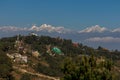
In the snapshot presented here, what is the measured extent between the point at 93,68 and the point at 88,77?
1951mm

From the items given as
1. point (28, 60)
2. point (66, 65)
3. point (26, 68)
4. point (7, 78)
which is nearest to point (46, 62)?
point (28, 60)

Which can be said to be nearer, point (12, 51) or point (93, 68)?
point (93, 68)

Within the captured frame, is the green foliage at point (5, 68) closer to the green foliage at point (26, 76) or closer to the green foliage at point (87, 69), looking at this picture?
the green foliage at point (26, 76)

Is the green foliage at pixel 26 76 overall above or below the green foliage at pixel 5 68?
below

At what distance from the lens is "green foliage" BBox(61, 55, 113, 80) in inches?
2244

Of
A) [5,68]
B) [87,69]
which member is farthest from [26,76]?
[87,69]

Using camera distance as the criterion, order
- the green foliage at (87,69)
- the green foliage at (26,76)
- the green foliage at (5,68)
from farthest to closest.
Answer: the green foliage at (26,76) → the green foliage at (5,68) → the green foliage at (87,69)

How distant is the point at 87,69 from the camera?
5791 cm

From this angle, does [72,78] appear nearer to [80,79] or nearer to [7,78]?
[80,79]

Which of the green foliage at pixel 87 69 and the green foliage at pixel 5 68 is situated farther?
the green foliage at pixel 5 68

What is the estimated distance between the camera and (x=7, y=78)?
122m

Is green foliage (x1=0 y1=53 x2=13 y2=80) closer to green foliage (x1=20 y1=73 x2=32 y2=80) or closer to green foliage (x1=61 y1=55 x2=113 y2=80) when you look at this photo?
green foliage (x1=20 y1=73 x2=32 y2=80)

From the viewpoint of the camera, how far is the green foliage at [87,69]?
187ft

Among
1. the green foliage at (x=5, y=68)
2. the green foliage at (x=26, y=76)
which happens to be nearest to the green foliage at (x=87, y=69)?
the green foliage at (x=5, y=68)
